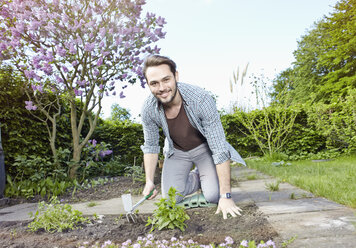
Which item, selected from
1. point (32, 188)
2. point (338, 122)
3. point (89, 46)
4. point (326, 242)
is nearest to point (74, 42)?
point (89, 46)

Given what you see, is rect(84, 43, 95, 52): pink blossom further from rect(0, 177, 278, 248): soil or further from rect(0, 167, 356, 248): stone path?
rect(0, 177, 278, 248): soil

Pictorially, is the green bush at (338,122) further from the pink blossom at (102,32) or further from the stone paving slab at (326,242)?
the stone paving slab at (326,242)

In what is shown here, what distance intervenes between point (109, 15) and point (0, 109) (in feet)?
7.24

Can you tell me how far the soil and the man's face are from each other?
3.03 ft

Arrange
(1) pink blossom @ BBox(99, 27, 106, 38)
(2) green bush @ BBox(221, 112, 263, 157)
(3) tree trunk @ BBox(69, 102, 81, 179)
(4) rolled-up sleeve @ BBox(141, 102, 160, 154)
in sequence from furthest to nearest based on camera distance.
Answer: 1. (2) green bush @ BBox(221, 112, 263, 157)
2. (3) tree trunk @ BBox(69, 102, 81, 179)
3. (1) pink blossom @ BBox(99, 27, 106, 38)
4. (4) rolled-up sleeve @ BBox(141, 102, 160, 154)

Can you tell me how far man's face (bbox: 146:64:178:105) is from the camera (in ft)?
6.81

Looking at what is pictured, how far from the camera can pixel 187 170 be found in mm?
2652

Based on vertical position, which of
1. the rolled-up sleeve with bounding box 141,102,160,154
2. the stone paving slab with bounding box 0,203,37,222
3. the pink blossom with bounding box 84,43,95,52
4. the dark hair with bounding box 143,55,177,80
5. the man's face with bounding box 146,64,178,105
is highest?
the pink blossom with bounding box 84,43,95,52

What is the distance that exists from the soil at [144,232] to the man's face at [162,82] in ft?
3.03

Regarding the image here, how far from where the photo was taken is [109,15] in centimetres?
451

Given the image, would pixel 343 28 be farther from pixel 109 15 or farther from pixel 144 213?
pixel 144 213

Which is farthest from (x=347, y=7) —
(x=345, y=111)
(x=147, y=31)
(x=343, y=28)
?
(x=147, y=31)

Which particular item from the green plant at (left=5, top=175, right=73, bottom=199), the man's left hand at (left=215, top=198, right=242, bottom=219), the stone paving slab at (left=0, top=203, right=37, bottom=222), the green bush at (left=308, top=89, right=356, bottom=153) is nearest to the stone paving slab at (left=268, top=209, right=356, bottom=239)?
the man's left hand at (left=215, top=198, right=242, bottom=219)

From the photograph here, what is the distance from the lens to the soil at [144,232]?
1.57 meters
